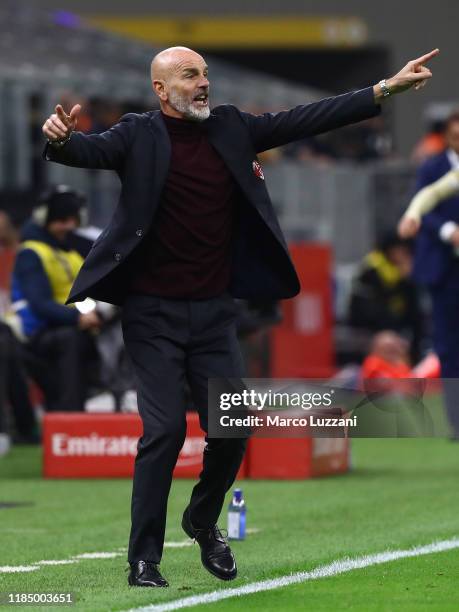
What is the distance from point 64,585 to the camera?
23.2 ft

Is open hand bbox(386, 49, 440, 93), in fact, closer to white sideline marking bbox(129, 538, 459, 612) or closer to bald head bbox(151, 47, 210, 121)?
bald head bbox(151, 47, 210, 121)

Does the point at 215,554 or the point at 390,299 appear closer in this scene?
the point at 215,554

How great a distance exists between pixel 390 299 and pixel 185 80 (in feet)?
44.5

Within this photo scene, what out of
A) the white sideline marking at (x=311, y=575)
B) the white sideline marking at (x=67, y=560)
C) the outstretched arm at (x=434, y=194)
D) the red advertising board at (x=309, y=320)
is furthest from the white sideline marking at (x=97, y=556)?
the red advertising board at (x=309, y=320)

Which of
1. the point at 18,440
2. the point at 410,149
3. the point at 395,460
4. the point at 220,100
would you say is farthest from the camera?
the point at 410,149

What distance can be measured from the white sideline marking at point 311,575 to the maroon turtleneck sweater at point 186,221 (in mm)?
1110

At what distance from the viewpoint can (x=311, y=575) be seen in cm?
728

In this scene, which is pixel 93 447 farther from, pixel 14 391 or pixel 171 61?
pixel 171 61

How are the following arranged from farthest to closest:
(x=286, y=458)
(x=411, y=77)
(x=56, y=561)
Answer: (x=286, y=458)
(x=56, y=561)
(x=411, y=77)

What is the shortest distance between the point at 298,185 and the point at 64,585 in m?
18.5

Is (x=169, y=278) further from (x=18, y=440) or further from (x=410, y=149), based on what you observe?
(x=410, y=149)

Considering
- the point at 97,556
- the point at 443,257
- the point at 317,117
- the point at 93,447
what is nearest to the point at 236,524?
the point at 97,556

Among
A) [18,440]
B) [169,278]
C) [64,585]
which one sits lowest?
[18,440]

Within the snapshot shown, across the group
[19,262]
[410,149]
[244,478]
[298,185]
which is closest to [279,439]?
[244,478]
